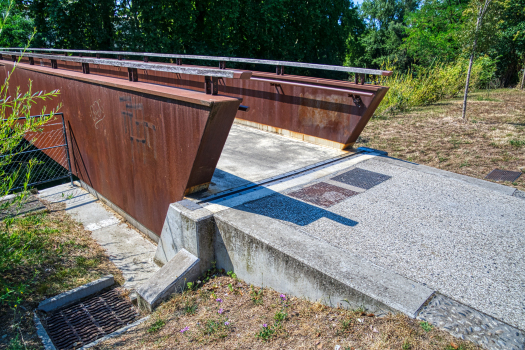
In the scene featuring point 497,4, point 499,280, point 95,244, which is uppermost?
point 497,4

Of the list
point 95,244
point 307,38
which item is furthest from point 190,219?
point 307,38

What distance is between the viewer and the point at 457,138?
27.3 ft

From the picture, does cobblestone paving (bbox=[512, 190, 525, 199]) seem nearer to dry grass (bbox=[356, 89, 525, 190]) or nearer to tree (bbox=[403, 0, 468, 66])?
dry grass (bbox=[356, 89, 525, 190])

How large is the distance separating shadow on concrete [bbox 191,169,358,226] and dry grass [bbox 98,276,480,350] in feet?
2.79

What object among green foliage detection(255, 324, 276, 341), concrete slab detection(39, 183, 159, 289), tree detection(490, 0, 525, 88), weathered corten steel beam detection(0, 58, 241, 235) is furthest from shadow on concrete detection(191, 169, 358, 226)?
tree detection(490, 0, 525, 88)

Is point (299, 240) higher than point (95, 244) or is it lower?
higher

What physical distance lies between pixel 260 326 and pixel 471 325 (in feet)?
5.15

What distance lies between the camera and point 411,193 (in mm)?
4695

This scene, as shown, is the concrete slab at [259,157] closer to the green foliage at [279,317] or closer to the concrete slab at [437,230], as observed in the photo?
the concrete slab at [437,230]

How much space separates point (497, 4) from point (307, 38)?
15.4 m

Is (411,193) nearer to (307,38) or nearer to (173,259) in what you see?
(173,259)

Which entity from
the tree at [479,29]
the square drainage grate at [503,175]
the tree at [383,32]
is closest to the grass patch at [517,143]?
the square drainage grate at [503,175]

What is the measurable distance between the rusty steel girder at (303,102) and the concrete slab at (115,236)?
2.61 meters

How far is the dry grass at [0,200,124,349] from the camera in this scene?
341cm
